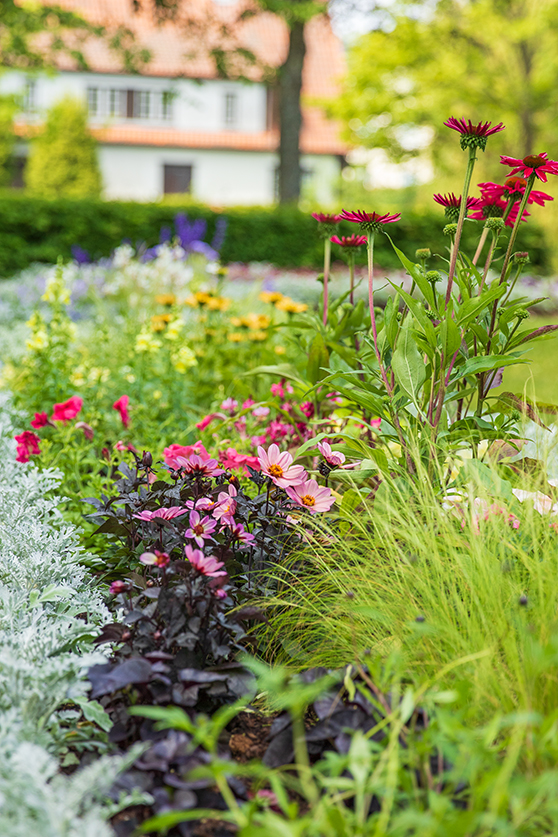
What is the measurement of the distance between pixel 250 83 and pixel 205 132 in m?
16.5

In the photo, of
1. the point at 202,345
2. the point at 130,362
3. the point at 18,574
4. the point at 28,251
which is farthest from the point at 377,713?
the point at 28,251

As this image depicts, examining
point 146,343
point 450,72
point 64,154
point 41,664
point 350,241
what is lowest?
point 41,664

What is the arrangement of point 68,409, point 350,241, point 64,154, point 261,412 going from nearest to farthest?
point 350,241
point 68,409
point 261,412
point 64,154

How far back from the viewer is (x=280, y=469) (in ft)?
6.05

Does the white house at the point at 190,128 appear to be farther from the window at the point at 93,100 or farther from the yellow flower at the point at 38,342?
the yellow flower at the point at 38,342

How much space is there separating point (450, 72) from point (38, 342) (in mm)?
16576

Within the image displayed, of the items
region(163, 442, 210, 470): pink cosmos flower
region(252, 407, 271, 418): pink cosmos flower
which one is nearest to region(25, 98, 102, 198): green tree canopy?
region(252, 407, 271, 418): pink cosmos flower

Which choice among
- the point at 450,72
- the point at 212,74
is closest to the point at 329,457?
the point at 450,72

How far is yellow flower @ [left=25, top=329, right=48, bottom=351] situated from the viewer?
320 cm

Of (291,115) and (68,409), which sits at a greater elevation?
(291,115)

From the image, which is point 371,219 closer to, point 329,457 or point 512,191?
point 512,191

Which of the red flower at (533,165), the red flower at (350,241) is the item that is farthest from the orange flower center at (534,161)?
the red flower at (350,241)

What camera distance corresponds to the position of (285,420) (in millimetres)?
2998

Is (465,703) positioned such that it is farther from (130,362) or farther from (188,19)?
(188,19)
